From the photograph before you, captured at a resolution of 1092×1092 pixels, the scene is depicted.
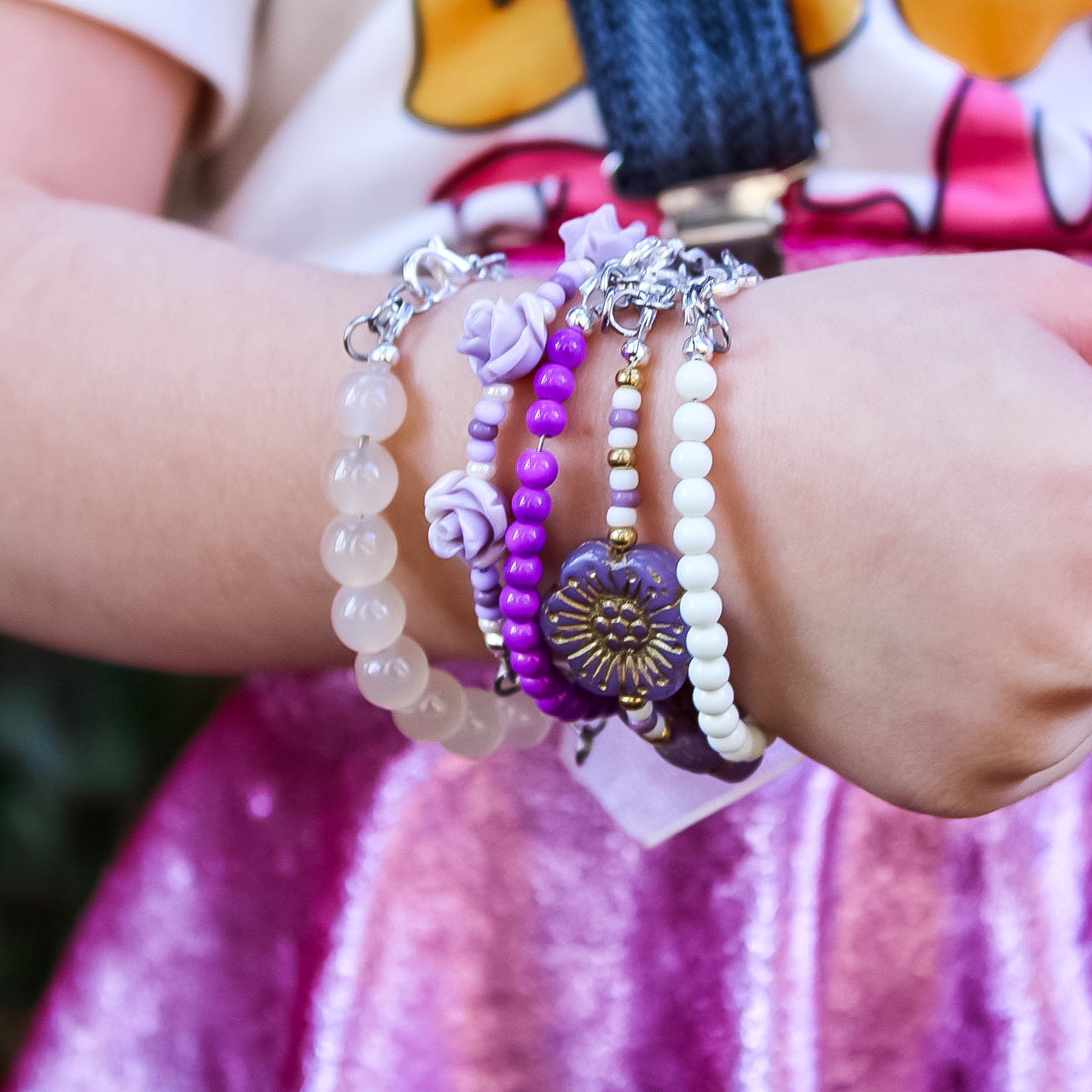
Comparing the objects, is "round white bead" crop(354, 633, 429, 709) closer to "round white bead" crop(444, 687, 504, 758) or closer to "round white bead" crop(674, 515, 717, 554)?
"round white bead" crop(444, 687, 504, 758)

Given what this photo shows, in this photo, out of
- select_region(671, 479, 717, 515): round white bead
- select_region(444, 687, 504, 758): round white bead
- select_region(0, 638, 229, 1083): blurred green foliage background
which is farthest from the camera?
select_region(0, 638, 229, 1083): blurred green foliage background

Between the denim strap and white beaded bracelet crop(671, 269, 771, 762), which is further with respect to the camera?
the denim strap

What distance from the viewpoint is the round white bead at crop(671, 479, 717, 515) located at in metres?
0.37

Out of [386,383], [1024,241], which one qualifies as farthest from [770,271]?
[386,383]

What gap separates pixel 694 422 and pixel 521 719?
194mm

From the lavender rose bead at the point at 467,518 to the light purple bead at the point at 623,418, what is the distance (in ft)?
0.18

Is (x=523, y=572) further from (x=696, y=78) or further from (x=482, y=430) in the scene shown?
(x=696, y=78)

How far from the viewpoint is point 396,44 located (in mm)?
593

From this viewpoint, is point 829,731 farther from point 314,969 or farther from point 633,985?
point 314,969

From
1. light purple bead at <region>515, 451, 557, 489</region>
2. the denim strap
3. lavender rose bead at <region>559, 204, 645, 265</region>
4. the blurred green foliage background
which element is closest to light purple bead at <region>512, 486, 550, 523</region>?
light purple bead at <region>515, 451, 557, 489</region>

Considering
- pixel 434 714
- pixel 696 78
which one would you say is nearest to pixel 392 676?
pixel 434 714

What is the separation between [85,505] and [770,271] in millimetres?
384

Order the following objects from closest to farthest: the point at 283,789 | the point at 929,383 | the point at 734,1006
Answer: the point at 929,383
the point at 734,1006
the point at 283,789

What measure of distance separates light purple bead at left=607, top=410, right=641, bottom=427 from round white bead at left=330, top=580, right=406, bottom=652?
0.13 m
